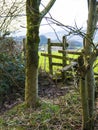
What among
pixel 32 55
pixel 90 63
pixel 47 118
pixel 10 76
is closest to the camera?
pixel 90 63

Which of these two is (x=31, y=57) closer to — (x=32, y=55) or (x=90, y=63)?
(x=32, y=55)

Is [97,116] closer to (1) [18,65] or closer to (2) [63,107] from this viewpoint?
(2) [63,107]

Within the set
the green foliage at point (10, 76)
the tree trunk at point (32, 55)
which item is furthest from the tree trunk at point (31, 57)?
the green foliage at point (10, 76)

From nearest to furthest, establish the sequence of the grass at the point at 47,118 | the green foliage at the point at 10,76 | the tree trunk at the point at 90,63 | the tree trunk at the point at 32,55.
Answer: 1. the tree trunk at the point at 90,63
2. the grass at the point at 47,118
3. the tree trunk at the point at 32,55
4. the green foliage at the point at 10,76

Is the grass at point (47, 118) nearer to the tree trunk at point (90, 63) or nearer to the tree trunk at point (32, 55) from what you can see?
the tree trunk at point (32, 55)

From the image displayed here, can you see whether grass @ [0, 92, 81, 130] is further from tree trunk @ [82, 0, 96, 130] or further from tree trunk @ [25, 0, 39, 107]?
A: tree trunk @ [82, 0, 96, 130]

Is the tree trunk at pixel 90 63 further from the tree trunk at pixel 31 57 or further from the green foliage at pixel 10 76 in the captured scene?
the green foliage at pixel 10 76

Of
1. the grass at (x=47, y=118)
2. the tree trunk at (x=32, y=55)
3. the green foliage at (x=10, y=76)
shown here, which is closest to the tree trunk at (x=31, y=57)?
the tree trunk at (x=32, y=55)

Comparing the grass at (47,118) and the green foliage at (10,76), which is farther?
the green foliage at (10,76)

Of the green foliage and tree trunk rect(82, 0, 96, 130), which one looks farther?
the green foliage

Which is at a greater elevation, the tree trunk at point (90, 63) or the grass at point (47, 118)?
the tree trunk at point (90, 63)

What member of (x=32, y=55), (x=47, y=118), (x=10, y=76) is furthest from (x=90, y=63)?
(x=10, y=76)

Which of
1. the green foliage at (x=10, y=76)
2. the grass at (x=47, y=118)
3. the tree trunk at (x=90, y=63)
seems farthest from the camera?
the green foliage at (x=10, y=76)

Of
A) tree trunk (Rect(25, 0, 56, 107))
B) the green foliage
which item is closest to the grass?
tree trunk (Rect(25, 0, 56, 107))
